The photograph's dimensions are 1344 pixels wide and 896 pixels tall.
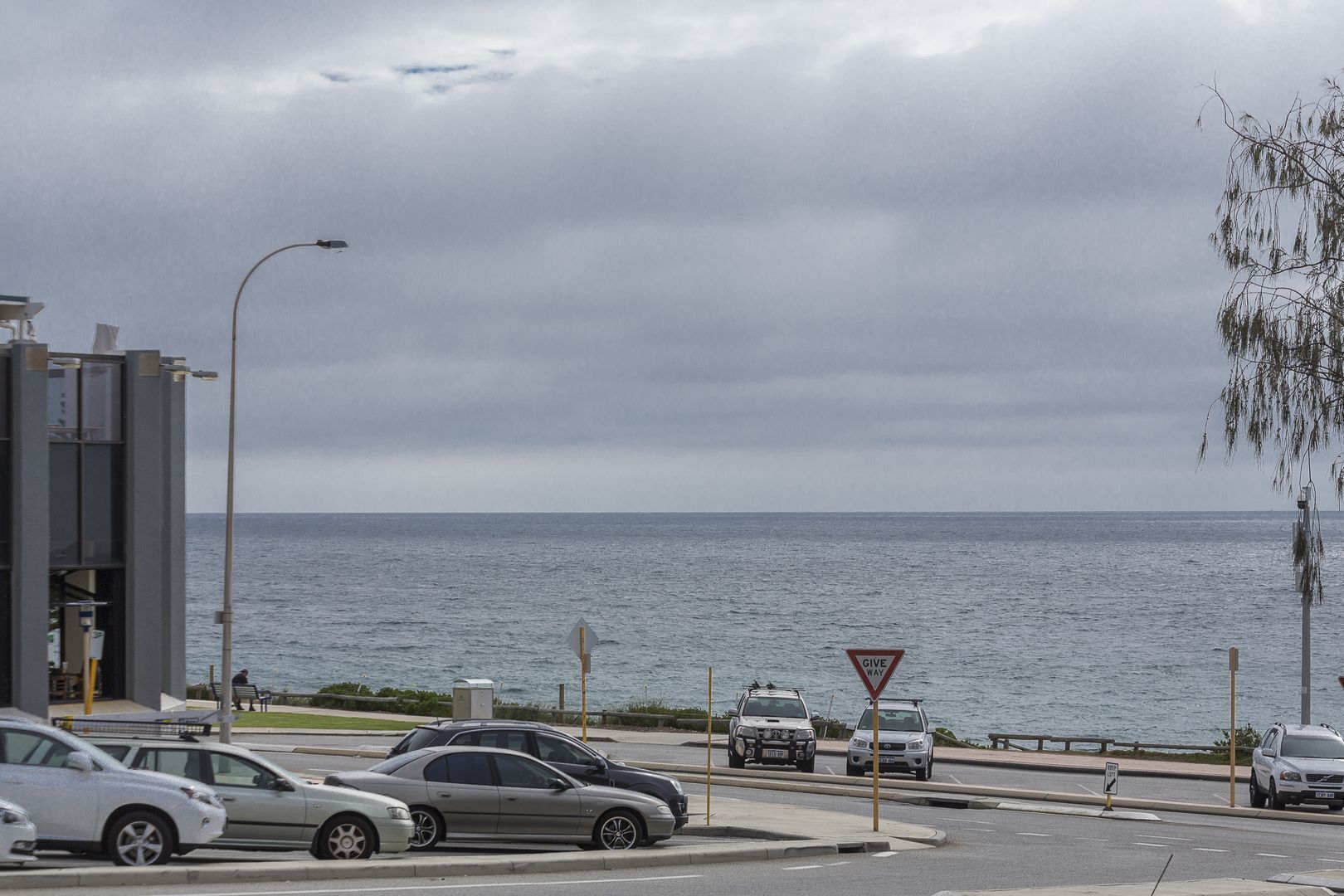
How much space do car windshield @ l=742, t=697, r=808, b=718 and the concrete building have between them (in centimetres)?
1275

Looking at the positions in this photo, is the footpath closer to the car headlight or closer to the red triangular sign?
the red triangular sign

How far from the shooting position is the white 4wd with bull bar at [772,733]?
32188mm

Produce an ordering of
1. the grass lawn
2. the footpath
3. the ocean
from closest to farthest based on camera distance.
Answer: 1. the footpath
2. the grass lawn
3. the ocean

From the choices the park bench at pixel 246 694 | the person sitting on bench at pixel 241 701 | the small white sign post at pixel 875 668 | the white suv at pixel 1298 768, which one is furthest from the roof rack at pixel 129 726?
the white suv at pixel 1298 768

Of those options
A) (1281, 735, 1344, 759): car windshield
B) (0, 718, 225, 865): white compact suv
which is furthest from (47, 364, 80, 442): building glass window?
(1281, 735, 1344, 759): car windshield

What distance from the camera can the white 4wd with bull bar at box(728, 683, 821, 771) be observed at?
106ft

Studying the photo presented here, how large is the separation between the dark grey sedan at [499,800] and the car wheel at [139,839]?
2.95 meters

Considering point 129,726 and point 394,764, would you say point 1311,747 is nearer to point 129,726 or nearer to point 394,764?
point 394,764

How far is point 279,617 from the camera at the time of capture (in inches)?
4619

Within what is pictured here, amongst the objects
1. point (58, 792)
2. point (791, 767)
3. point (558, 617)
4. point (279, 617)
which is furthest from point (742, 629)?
point (58, 792)

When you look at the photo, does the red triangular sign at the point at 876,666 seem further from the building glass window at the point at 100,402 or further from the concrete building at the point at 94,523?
the building glass window at the point at 100,402

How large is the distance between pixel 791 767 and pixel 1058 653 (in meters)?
59.6

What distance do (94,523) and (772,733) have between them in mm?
15319

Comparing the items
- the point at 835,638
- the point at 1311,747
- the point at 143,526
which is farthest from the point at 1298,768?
the point at 835,638
